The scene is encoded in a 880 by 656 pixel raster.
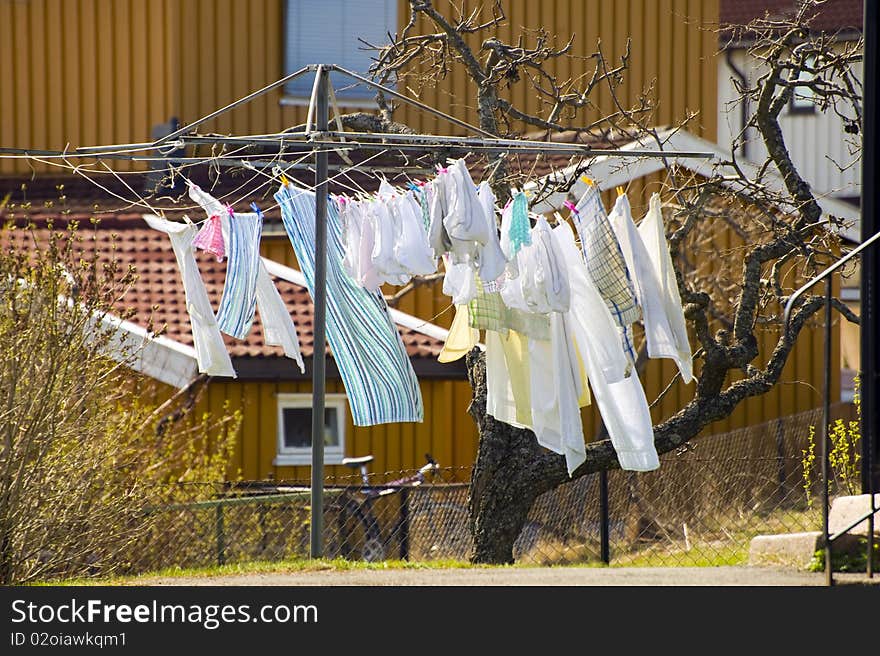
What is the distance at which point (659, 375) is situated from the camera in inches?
704

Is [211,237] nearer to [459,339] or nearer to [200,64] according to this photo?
[459,339]

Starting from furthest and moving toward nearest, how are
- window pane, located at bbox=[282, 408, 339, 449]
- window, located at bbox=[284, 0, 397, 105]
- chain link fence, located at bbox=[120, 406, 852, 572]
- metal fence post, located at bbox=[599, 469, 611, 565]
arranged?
window, located at bbox=[284, 0, 397, 105] < window pane, located at bbox=[282, 408, 339, 449] < metal fence post, located at bbox=[599, 469, 611, 565] < chain link fence, located at bbox=[120, 406, 852, 572]

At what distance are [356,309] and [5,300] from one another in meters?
2.20

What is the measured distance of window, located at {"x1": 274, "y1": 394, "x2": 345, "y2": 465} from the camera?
Result: 1501cm

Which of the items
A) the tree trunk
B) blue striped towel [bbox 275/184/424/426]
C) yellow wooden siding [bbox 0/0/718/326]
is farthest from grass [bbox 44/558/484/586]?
yellow wooden siding [bbox 0/0/718/326]

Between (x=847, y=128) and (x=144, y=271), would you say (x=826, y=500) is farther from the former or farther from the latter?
(x=144, y=271)

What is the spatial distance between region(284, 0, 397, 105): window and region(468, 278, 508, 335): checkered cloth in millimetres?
10159

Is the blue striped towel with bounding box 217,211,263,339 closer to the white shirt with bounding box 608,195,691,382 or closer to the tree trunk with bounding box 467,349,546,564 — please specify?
the white shirt with bounding box 608,195,691,382

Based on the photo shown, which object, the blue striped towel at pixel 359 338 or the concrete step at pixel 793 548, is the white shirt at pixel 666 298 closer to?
the concrete step at pixel 793 548

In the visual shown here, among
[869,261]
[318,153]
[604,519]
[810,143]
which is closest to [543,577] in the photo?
[869,261]

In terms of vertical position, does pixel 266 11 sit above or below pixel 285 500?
above

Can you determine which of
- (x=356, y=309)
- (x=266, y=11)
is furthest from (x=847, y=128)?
(x=266, y=11)

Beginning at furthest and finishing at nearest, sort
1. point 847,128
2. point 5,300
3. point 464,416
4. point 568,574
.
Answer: point 464,416, point 847,128, point 5,300, point 568,574

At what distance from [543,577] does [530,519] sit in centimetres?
532
